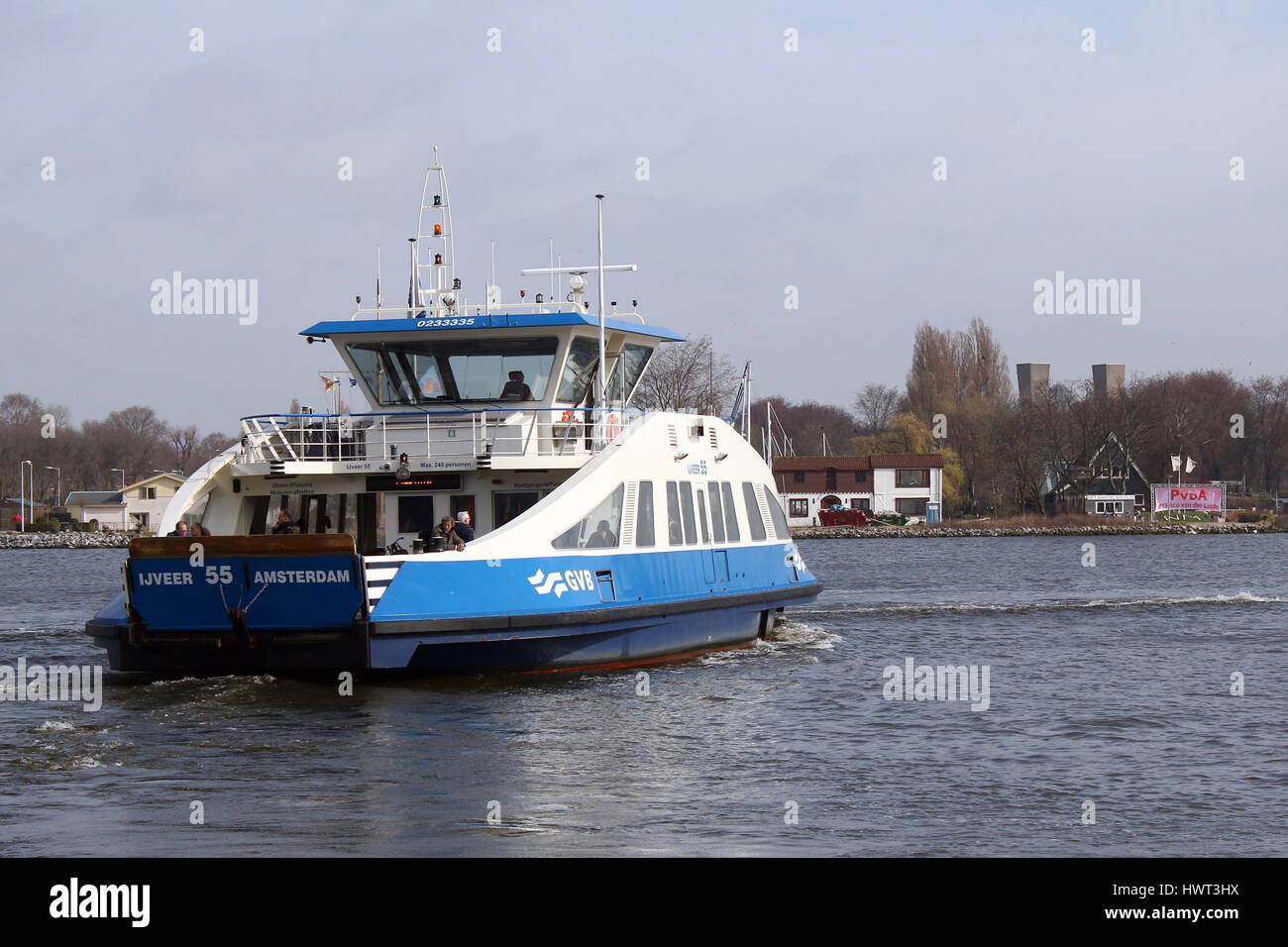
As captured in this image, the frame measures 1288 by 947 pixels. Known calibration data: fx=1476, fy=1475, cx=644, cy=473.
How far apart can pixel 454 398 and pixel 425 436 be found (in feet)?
2.55

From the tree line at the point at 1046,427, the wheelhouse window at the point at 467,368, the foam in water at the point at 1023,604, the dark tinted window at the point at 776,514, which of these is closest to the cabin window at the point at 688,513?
the wheelhouse window at the point at 467,368

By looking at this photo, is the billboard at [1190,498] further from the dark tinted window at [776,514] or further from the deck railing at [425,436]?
the deck railing at [425,436]

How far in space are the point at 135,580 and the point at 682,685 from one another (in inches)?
244

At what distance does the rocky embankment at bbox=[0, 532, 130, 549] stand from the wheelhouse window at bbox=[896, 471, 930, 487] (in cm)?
4541

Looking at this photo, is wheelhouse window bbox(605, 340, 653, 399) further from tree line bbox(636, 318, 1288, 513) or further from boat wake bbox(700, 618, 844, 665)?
tree line bbox(636, 318, 1288, 513)

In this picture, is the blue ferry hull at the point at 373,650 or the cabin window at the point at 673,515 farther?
the cabin window at the point at 673,515

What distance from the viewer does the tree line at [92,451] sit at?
401 feet

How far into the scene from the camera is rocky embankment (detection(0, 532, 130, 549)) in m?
85.9

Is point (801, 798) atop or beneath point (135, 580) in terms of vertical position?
beneath

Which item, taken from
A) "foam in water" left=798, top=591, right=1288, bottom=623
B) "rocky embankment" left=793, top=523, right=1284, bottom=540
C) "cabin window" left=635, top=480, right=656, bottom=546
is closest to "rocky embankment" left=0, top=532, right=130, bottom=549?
"rocky embankment" left=793, top=523, right=1284, bottom=540

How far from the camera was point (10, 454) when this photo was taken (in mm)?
120938

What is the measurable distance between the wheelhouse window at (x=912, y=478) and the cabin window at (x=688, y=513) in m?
72.1
